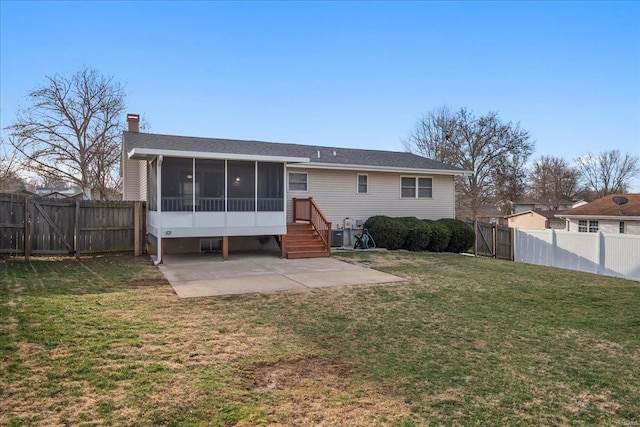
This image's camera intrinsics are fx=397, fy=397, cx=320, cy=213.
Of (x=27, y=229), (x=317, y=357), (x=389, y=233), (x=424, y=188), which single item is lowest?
(x=317, y=357)

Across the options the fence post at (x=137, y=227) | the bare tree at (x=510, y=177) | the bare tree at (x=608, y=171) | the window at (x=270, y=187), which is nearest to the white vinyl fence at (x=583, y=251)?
the window at (x=270, y=187)

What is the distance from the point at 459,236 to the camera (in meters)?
15.9

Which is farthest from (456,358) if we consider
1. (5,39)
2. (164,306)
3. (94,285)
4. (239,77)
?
(5,39)

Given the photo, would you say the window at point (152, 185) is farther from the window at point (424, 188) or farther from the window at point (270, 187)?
the window at point (424, 188)

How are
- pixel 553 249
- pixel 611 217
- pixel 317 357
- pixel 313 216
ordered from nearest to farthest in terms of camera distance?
pixel 317 357
pixel 313 216
pixel 553 249
pixel 611 217

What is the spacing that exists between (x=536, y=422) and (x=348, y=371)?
161 cm

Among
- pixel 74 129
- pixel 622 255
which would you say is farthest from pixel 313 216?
pixel 74 129

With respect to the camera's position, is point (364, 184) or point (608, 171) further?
point (608, 171)

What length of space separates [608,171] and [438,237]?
47.9 metres

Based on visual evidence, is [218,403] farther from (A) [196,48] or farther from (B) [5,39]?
(B) [5,39]

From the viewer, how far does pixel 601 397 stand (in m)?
3.38

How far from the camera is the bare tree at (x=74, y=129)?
75.2ft

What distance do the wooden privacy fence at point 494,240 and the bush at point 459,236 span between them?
1257 mm

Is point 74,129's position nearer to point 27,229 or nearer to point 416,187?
point 27,229
